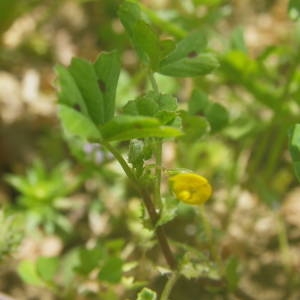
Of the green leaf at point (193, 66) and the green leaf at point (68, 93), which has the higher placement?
the green leaf at point (68, 93)

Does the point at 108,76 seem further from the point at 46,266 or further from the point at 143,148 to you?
the point at 46,266

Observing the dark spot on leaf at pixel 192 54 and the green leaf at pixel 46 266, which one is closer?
the dark spot on leaf at pixel 192 54

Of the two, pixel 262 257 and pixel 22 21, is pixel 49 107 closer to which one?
pixel 22 21

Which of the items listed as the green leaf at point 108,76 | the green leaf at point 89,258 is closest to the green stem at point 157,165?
the green leaf at point 108,76

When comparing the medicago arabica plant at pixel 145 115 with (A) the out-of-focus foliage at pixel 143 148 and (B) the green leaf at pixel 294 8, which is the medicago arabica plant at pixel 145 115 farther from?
(B) the green leaf at pixel 294 8

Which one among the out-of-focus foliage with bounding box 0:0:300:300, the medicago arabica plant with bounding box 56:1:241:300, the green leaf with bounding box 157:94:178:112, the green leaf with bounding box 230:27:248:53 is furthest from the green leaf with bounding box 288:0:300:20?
the green leaf with bounding box 157:94:178:112

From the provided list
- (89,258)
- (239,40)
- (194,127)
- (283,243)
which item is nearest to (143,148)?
(194,127)

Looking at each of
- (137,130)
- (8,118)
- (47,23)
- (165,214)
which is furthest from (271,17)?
(137,130)

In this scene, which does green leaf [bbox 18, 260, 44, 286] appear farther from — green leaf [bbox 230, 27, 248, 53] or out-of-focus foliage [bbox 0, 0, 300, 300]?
green leaf [bbox 230, 27, 248, 53]
